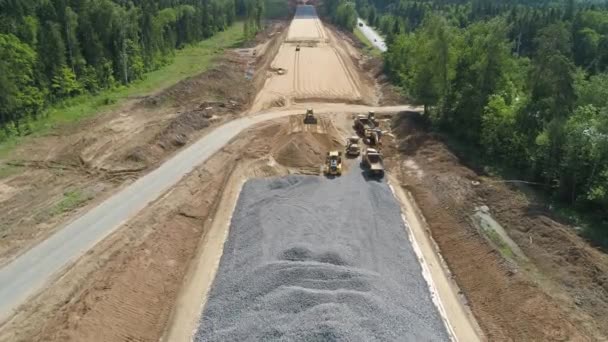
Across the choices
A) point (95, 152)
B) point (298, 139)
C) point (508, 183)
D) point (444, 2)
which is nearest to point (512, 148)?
point (508, 183)

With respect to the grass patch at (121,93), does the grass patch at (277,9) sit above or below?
above

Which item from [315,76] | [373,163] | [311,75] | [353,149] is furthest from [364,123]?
[311,75]

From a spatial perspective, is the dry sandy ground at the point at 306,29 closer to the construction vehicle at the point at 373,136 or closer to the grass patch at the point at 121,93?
the grass patch at the point at 121,93

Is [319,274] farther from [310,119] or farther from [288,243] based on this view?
[310,119]

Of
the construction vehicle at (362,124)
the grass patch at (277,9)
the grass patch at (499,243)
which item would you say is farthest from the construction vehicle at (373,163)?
the grass patch at (277,9)

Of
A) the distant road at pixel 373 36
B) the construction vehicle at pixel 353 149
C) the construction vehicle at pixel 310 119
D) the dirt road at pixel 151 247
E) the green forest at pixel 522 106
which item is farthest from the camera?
the distant road at pixel 373 36

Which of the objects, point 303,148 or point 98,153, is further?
point 303,148
